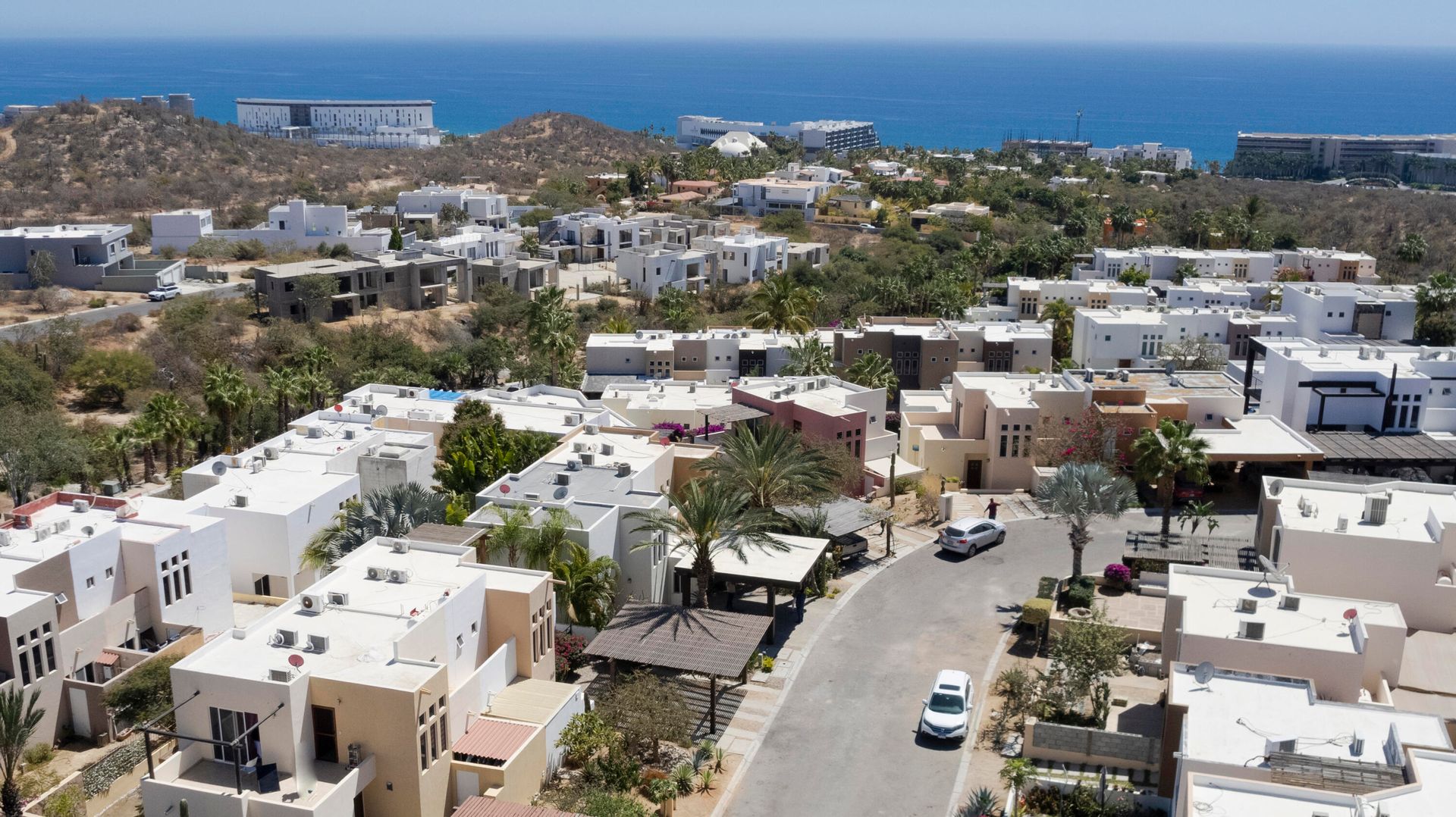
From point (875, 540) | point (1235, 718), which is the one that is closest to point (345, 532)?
point (875, 540)

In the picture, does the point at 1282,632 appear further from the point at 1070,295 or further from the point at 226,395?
the point at 1070,295

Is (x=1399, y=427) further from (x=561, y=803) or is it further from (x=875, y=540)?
(x=561, y=803)

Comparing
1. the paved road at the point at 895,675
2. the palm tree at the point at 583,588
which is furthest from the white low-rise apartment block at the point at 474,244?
the palm tree at the point at 583,588

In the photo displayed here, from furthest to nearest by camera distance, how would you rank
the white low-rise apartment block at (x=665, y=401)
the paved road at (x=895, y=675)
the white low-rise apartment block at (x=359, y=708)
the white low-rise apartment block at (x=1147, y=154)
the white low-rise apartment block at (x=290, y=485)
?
the white low-rise apartment block at (x=1147, y=154), the white low-rise apartment block at (x=665, y=401), the white low-rise apartment block at (x=290, y=485), the paved road at (x=895, y=675), the white low-rise apartment block at (x=359, y=708)

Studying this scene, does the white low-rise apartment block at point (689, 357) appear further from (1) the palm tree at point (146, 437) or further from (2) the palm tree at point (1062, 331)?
(1) the palm tree at point (146, 437)

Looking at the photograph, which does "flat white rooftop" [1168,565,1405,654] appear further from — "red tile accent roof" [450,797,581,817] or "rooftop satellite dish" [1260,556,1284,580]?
"red tile accent roof" [450,797,581,817]

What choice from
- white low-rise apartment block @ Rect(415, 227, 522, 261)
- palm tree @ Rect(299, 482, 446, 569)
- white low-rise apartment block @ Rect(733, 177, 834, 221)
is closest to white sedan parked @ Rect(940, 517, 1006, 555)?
palm tree @ Rect(299, 482, 446, 569)
